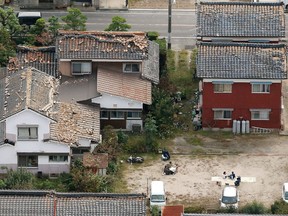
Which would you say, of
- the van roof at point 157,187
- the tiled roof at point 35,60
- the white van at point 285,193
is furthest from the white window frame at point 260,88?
the tiled roof at point 35,60

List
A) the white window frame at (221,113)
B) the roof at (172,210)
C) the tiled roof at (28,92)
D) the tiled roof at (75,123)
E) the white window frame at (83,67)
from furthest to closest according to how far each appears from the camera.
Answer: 1. the white window frame at (83,67)
2. the white window frame at (221,113)
3. the tiled roof at (75,123)
4. the tiled roof at (28,92)
5. the roof at (172,210)

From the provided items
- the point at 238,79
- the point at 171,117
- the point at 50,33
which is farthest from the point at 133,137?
the point at 50,33

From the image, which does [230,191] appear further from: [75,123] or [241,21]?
[241,21]

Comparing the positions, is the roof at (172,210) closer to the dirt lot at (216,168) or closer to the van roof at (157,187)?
the van roof at (157,187)

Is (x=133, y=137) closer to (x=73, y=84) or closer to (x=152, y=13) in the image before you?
(x=73, y=84)

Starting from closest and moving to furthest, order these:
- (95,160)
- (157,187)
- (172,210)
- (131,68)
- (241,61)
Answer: (172,210) → (157,187) → (95,160) → (241,61) → (131,68)

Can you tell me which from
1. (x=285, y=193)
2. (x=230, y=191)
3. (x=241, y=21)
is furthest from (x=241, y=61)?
(x=285, y=193)

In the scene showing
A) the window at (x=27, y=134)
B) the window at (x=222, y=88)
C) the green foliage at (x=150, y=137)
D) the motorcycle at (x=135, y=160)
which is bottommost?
the motorcycle at (x=135, y=160)
